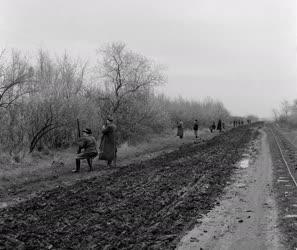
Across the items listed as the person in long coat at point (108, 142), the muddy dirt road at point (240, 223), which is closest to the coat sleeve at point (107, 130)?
the person in long coat at point (108, 142)

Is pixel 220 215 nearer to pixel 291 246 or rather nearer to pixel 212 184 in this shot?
pixel 291 246

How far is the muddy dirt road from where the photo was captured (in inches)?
258

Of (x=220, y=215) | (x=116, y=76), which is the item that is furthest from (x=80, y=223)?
(x=116, y=76)

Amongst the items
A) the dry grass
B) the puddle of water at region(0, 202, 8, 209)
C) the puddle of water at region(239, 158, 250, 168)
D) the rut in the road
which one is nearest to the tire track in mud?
the puddle of water at region(239, 158, 250, 168)

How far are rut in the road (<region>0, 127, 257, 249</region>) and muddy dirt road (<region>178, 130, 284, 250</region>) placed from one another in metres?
0.31

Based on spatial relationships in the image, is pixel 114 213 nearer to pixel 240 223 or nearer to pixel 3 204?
pixel 240 223

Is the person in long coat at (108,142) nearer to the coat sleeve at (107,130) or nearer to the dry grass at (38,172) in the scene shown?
the coat sleeve at (107,130)

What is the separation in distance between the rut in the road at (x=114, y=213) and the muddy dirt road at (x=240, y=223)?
0.31 meters

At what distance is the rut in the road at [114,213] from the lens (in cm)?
656

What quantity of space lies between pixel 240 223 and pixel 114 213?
8.04 feet

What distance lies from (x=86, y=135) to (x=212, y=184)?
213 inches

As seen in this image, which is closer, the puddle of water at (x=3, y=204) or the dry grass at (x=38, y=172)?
the puddle of water at (x=3, y=204)

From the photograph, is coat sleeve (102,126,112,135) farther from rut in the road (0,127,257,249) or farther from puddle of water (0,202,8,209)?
puddle of water (0,202,8,209)

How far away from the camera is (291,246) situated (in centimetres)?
634
